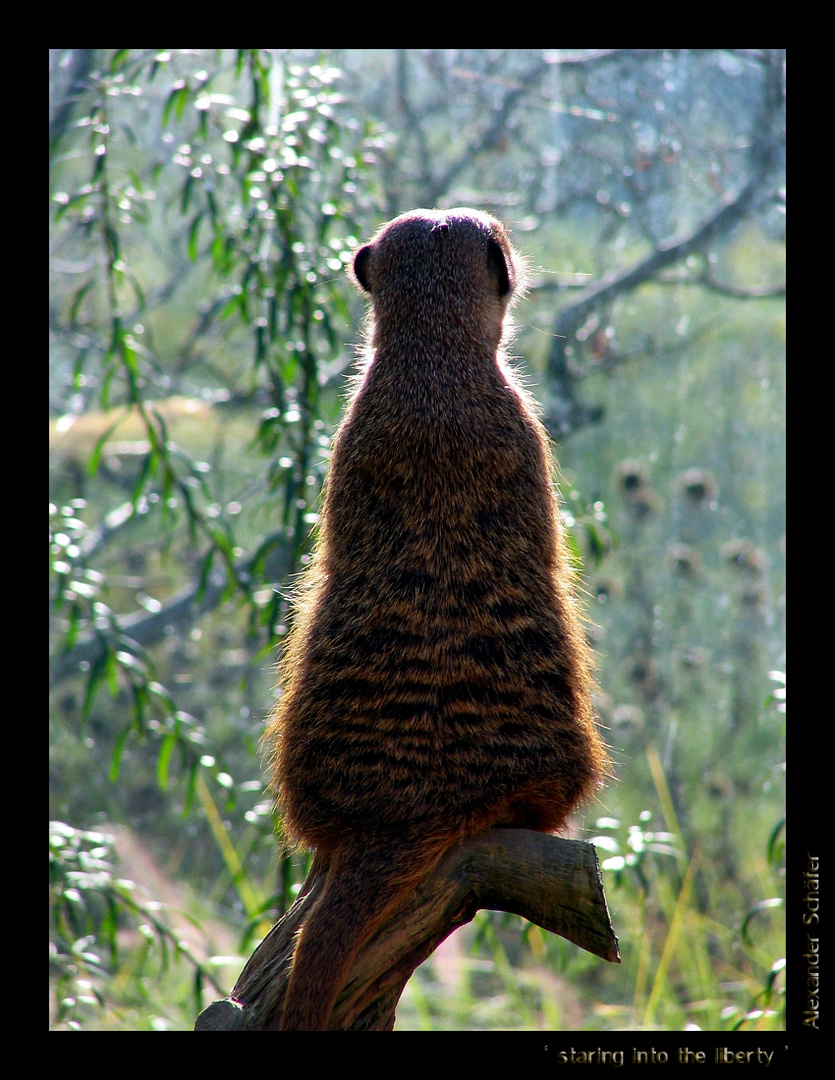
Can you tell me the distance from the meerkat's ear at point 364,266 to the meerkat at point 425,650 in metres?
0.16

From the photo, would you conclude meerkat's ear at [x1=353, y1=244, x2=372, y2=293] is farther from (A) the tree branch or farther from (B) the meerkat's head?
(A) the tree branch

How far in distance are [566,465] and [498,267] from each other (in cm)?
217

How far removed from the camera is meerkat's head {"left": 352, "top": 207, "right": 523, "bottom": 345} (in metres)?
1.62

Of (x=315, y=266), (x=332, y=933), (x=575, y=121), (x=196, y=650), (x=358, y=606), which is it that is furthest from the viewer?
(x=196, y=650)

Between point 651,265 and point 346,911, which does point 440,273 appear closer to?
point 346,911

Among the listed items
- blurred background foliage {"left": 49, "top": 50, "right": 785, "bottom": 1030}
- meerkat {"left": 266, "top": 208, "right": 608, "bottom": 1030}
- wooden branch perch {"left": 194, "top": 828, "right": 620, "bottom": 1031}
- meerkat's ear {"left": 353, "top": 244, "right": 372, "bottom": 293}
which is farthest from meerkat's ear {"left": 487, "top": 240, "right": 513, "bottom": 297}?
blurred background foliage {"left": 49, "top": 50, "right": 785, "bottom": 1030}

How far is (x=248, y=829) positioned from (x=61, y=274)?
2.13 meters

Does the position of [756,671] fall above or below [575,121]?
below

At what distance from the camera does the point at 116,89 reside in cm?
257

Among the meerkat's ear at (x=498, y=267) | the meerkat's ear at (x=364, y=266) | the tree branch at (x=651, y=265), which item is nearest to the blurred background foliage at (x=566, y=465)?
the tree branch at (x=651, y=265)

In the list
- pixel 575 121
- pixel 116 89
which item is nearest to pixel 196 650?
pixel 116 89

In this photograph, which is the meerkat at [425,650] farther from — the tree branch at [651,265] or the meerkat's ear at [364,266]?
the tree branch at [651,265]

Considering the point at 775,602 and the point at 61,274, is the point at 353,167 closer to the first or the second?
the point at 61,274

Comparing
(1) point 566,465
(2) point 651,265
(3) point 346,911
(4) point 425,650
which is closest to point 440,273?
(4) point 425,650
